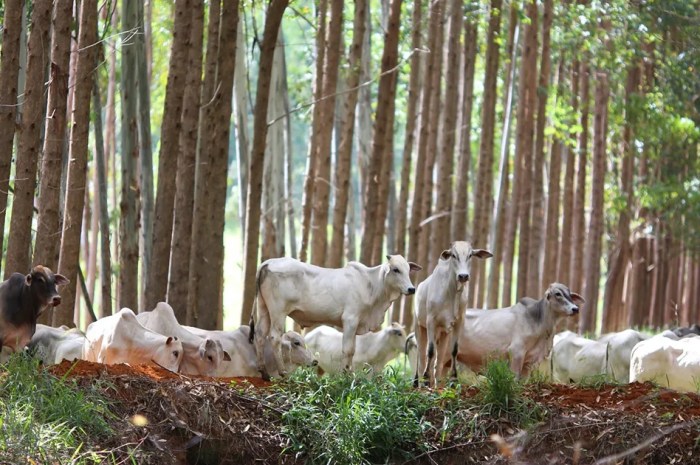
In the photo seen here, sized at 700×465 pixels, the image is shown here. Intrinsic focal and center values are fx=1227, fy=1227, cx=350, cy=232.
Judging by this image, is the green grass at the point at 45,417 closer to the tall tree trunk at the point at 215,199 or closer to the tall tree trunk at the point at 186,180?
the tall tree trunk at the point at 186,180

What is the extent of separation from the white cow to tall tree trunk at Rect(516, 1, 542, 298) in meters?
15.6

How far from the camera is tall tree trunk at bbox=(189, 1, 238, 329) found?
17.2m

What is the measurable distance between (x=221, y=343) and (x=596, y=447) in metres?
5.09

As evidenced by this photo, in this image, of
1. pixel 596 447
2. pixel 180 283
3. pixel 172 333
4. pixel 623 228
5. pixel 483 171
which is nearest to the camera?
pixel 596 447

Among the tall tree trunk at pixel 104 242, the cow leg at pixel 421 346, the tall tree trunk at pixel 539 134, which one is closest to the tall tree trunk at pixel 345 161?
the tall tree trunk at pixel 104 242

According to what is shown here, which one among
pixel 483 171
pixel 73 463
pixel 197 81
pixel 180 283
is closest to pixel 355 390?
Result: pixel 73 463

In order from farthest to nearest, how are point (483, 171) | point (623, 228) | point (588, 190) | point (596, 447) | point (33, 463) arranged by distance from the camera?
point (588, 190)
point (623, 228)
point (483, 171)
point (596, 447)
point (33, 463)

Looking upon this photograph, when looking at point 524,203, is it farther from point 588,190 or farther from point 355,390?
point 588,190

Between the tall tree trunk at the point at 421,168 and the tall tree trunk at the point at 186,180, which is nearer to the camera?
the tall tree trunk at the point at 186,180

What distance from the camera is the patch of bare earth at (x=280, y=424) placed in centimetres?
1075

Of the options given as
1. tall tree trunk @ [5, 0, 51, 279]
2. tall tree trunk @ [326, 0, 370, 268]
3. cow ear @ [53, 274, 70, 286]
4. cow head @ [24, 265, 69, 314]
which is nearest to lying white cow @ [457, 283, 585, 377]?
cow ear @ [53, 274, 70, 286]

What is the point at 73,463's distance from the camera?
30.0ft

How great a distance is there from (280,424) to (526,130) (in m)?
21.2

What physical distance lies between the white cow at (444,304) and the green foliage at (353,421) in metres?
1.89
